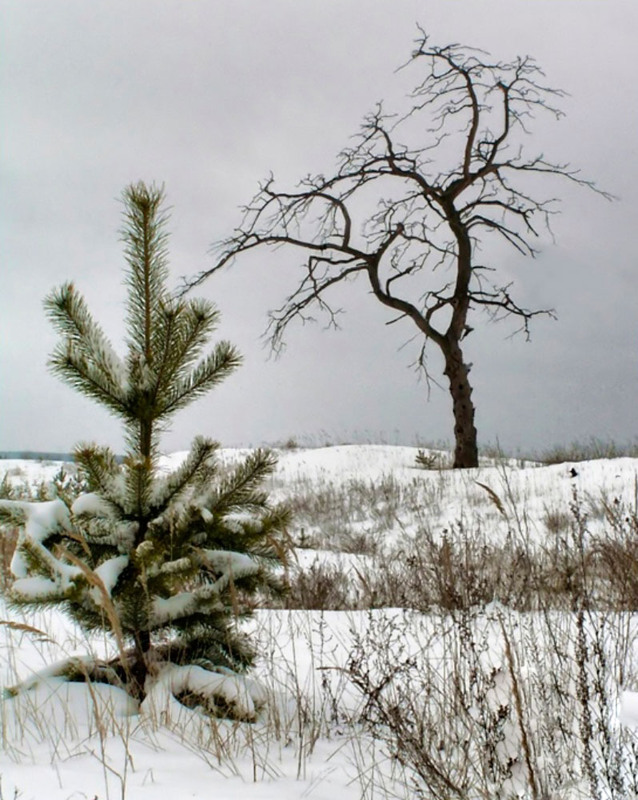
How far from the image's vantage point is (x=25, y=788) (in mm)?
2312

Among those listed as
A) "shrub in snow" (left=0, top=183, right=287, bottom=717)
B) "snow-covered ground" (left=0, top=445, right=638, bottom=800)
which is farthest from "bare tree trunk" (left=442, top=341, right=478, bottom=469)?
"shrub in snow" (left=0, top=183, right=287, bottom=717)

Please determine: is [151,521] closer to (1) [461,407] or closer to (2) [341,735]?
(2) [341,735]

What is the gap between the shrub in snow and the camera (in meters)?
2.92

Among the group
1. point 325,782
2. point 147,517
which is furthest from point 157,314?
point 325,782

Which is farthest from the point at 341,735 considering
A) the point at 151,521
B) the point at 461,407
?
the point at 461,407

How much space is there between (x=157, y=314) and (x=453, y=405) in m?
15.6

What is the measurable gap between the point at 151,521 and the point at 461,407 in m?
15.7

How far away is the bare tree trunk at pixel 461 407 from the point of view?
1798cm

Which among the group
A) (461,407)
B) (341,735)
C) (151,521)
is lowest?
(341,735)

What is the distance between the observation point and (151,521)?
10.0 feet

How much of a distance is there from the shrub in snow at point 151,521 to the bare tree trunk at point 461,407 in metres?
15.1

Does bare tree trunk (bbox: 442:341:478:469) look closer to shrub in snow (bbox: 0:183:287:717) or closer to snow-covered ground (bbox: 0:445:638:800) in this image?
snow-covered ground (bbox: 0:445:638:800)

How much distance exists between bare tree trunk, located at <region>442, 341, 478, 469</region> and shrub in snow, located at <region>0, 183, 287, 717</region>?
15.1 metres

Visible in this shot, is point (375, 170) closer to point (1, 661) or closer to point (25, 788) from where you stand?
point (1, 661)
